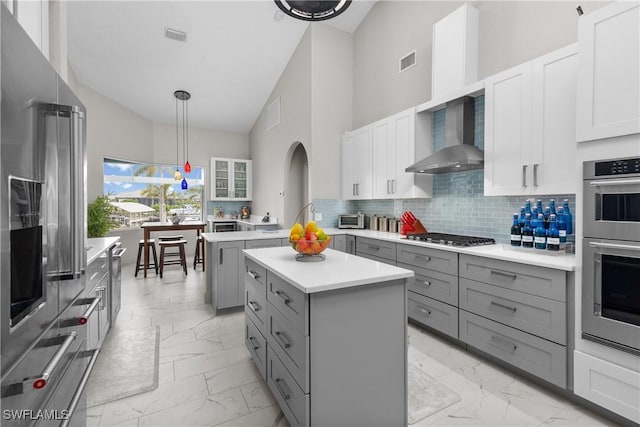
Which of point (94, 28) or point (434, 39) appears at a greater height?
point (94, 28)

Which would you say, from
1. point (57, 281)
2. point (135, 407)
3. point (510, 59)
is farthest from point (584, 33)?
point (135, 407)

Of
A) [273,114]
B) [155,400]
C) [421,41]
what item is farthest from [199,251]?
[421,41]

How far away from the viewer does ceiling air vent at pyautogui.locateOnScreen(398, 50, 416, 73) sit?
394 centimetres

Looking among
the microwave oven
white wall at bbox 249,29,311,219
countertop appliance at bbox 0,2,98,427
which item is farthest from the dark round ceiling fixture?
the microwave oven

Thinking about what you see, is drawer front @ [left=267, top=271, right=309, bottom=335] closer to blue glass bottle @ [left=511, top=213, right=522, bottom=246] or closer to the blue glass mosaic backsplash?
blue glass bottle @ [left=511, top=213, right=522, bottom=246]

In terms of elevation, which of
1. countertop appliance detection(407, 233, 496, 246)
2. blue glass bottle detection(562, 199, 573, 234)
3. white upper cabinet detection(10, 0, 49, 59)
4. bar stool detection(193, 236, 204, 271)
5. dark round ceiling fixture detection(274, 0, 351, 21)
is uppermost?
dark round ceiling fixture detection(274, 0, 351, 21)

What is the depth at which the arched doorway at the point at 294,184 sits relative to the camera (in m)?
5.68

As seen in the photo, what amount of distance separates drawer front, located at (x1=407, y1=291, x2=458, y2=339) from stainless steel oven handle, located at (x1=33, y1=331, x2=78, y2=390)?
2.63 metres

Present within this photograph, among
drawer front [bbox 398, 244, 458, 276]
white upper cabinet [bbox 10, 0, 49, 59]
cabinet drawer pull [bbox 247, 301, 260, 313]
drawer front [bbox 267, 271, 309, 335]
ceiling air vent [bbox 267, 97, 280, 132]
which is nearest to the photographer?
drawer front [bbox 267, 271, 309, 335]

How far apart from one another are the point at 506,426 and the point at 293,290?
4.84 feet

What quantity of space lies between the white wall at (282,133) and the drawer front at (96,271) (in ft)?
9.97

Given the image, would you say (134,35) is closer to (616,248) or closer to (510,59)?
(510,59)

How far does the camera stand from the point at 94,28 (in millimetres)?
4191

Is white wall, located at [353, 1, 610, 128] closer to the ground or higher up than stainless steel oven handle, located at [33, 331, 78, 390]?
higher up
